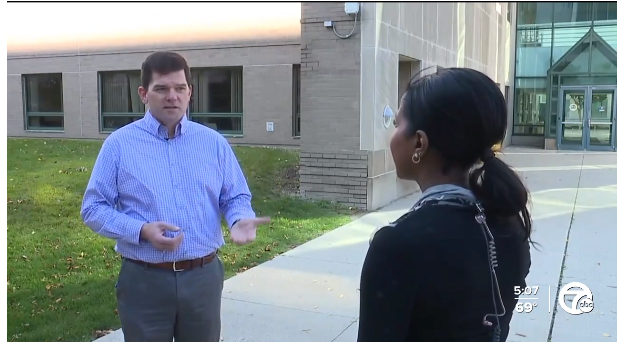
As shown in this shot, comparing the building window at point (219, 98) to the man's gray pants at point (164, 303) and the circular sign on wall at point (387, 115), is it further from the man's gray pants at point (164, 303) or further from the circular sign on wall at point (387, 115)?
the man's gray pants at point (164, 303)

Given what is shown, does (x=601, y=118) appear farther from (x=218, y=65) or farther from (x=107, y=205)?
(x=107, y=205)

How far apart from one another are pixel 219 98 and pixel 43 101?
6.91 m

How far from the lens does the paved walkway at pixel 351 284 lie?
14.6 feet

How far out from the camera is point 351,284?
18.3 feet

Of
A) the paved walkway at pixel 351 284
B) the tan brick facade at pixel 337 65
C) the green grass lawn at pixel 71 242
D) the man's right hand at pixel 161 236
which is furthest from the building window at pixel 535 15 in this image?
the man's right hand at pixel 161 236

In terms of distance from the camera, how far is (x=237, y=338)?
4.30 meters

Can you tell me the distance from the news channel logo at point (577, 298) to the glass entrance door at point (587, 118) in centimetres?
1809

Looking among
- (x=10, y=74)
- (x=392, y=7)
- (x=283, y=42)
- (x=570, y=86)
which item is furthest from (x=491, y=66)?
(x=10, y=74)

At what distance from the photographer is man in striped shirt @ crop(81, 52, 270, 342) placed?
105 inches

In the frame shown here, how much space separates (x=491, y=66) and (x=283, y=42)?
23.9 feet

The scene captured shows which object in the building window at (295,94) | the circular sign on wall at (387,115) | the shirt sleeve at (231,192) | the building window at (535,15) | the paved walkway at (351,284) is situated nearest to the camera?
the shirt sleeve at (231,192)

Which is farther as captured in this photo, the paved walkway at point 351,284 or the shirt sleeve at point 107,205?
the paved walkway at point 351,284

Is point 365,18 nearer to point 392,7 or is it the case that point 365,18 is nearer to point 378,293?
point 392,7

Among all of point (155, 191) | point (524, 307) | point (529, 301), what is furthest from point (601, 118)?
point (155, 191)
